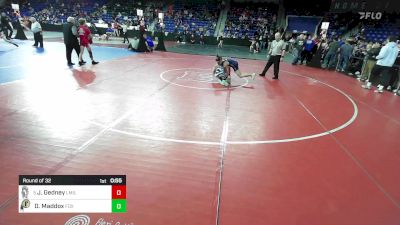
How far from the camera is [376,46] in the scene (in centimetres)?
1148

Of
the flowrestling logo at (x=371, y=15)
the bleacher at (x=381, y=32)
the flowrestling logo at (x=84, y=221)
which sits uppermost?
the flowrestling logo at (x=371, y=15)

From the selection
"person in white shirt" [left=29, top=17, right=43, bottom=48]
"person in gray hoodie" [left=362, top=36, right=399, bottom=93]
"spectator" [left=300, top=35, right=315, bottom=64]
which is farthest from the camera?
"spectator" [left=300, top=35, right=315, bottom=64]

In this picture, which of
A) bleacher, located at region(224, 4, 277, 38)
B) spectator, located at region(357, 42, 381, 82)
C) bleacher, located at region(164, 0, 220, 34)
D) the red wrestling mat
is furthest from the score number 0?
bleacher, located at region(164, 0, 220, 34)

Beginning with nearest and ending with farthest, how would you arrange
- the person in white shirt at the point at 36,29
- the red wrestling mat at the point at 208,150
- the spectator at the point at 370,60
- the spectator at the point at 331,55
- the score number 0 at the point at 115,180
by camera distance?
the score number 0 at the point at 115,180
the red wrestling mat at the point at 208,150
the spectator at the point at 370,60
the spectator at the point at 331,55
the person in white shirt at the point at 36,29

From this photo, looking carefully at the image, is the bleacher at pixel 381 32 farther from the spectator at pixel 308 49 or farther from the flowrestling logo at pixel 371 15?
the spectator at pixel 308 49

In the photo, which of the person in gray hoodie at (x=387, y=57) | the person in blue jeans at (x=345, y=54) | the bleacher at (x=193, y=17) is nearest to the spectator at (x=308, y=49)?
the person in blue jeans at (x=345, y=54)

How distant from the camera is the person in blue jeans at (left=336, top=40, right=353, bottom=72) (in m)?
13.1

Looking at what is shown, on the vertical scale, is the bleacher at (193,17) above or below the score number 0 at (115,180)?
above

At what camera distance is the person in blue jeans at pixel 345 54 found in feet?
42.9

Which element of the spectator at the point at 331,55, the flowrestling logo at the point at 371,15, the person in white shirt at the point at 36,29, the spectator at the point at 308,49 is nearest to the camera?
the spectator at the point at 331,55

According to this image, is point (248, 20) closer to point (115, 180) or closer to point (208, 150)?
point (208, 150)

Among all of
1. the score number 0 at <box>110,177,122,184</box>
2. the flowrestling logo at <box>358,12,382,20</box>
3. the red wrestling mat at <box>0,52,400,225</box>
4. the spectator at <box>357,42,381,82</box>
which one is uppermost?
the flowrestling logo at <box>358,12,382,20</box>
